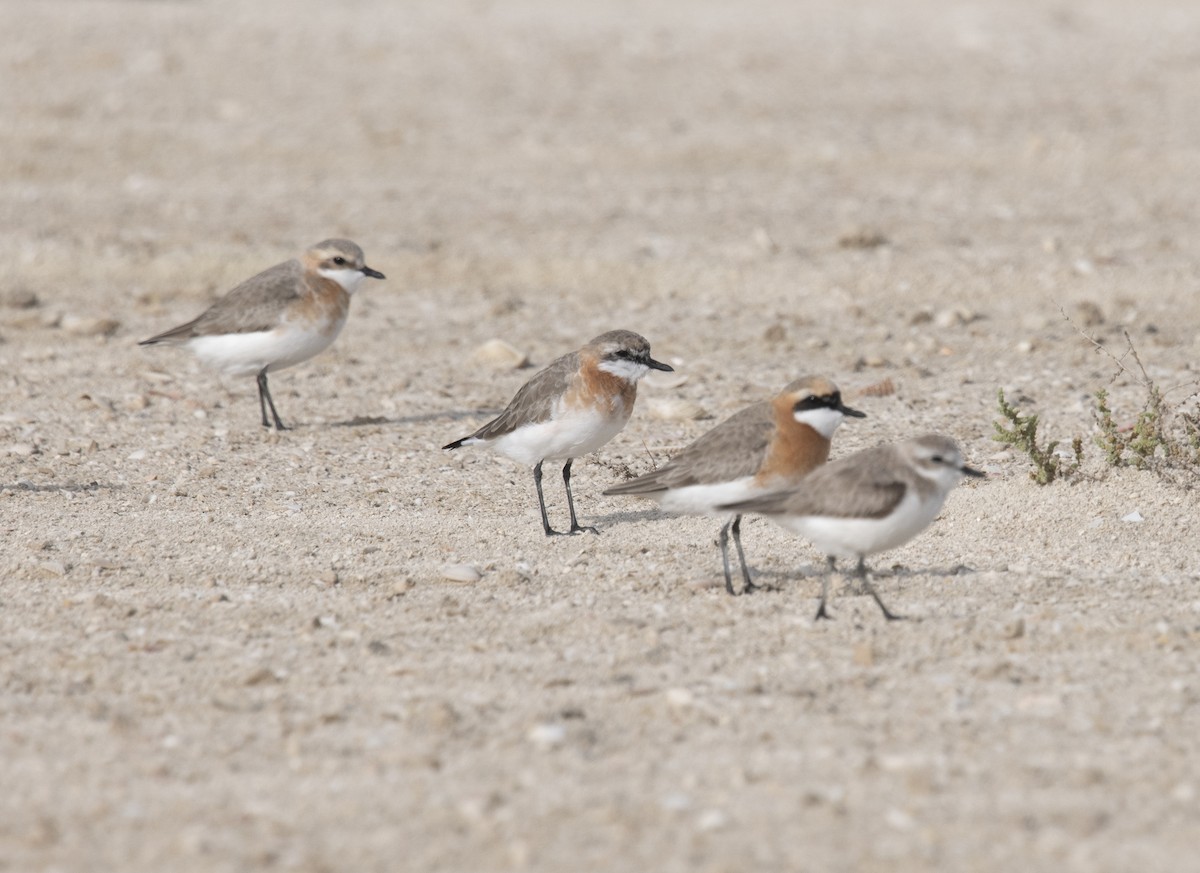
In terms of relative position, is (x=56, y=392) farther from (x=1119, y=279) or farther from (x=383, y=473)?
(x=1119, y=279)

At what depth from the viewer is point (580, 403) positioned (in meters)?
8.34

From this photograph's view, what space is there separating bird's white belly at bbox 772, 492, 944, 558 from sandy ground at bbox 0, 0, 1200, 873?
0.37 metres

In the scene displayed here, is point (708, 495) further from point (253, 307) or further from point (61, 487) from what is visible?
point (253, 307)

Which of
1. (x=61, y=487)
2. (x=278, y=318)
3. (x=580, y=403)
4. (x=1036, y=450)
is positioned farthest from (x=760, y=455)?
(x=278, y=318)

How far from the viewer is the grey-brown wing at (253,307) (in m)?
10.8

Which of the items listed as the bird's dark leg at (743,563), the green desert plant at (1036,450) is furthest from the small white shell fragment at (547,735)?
the green desert plant at (1036,450)

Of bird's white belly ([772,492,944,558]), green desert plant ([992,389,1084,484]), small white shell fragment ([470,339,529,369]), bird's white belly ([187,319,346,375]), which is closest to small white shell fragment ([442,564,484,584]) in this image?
bird's white belly ([772,492,944,558])

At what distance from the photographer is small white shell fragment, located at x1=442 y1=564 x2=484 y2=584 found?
7391 millimetres

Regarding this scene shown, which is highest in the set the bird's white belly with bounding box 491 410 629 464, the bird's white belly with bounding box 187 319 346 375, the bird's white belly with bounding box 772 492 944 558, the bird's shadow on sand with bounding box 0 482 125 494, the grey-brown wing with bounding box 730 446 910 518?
the grey-brown wing with bounding box 730 446 910 518

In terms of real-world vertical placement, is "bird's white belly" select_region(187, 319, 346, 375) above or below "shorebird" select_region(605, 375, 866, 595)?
below

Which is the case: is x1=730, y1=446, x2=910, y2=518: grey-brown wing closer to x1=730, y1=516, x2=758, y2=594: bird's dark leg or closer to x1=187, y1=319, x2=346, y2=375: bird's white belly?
x1=730, y1=516, x2=758, y2=594: bird's dark leg

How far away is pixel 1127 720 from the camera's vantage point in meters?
5.70

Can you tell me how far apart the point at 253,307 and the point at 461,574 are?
13.8 feet

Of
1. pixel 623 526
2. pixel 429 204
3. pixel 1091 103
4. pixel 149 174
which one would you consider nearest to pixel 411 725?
pixel 623 526
